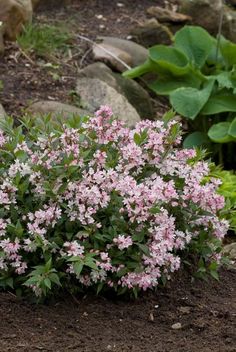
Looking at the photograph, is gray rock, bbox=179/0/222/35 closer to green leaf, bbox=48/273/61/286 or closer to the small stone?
the small stone

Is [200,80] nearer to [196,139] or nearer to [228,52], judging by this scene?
[228,52]

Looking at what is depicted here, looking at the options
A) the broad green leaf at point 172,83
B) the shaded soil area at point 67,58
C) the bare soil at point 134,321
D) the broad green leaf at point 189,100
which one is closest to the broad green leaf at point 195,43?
the broad green leaf at point 172,83

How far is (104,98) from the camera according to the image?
6625 millimetres

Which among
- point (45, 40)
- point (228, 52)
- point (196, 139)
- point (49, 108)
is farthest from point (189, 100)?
point (45, 40)

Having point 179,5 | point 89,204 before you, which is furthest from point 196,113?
point 89,204

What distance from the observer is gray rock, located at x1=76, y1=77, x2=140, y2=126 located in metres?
6.52

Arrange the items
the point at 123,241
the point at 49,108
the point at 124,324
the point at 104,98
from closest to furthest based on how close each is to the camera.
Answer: the point at 123,241
the point at 124,324
the point at 49,108
the point at 104,98

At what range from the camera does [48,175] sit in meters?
3.57

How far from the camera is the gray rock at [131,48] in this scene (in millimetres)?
7699

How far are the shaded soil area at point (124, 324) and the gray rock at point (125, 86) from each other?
134 inches

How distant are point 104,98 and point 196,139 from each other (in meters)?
0.83

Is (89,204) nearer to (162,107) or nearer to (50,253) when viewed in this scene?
(50,253)

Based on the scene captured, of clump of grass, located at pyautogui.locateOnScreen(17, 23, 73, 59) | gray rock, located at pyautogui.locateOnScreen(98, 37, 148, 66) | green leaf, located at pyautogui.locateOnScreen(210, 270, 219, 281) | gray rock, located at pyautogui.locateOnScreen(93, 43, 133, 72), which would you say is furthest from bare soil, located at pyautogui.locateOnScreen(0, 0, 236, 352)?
gray rock, located at pyautogui.locateOnScreen(98, 37, 148, 66)

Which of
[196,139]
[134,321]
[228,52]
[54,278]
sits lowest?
[196,139]
